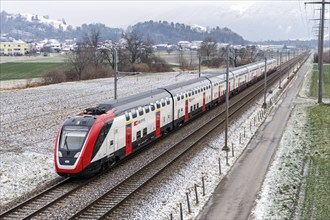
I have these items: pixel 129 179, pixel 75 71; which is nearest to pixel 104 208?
pixel 129 179

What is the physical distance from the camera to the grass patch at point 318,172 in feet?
65.8

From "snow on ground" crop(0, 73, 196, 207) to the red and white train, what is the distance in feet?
9.55

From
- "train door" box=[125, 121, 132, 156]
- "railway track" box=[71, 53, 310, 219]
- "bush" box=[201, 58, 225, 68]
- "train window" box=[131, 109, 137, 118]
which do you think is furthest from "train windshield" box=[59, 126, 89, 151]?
"bush" box=[201, 58, 225, 68]

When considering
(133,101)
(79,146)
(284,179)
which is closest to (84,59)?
(133,101)

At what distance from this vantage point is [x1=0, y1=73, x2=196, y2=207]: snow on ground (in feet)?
81.8

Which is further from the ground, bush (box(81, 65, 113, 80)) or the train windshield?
bush (box(81, 65, 113, 80))

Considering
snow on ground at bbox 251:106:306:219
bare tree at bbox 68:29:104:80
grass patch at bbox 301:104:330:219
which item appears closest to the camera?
grass patch at bbox 301:104:330:219

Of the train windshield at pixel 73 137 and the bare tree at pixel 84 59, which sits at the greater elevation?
the bare tree at pixel 84 59

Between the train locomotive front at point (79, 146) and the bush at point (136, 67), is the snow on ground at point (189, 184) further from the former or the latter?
the bush at point (136, 67)

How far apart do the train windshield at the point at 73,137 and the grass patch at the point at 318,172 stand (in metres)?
11.3

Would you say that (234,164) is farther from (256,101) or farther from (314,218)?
(256,101)

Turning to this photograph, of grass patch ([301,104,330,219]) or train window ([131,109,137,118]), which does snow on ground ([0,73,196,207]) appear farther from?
grass patch ([301,104,330,219])

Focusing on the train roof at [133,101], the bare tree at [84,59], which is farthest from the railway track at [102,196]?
the bare tree at [84,59]

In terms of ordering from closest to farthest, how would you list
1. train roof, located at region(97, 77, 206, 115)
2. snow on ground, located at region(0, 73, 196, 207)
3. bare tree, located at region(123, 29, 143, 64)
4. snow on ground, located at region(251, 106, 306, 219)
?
1. snow on ground, located at region(251, 106, 306, 219)
2. snow on ground, located at region(0, 73, 196, 207)
3. train roof, located at region(97, 77, 206, 115)
4. bare tree, located at region(123, 29, 143, 64)
